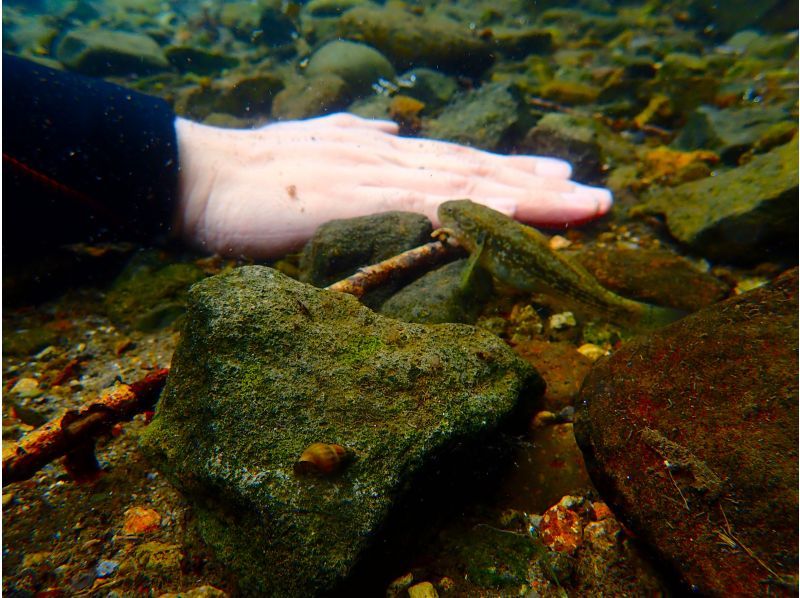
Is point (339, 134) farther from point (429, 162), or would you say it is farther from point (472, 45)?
point (472, 45)

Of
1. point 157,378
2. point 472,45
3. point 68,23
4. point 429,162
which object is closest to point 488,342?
point 157,378

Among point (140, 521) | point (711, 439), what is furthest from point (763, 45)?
point (140, 521)

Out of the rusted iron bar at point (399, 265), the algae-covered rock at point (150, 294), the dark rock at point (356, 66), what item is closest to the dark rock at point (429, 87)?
the dark rock at point (356, 66)

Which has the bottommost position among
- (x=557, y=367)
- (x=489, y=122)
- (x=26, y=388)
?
(x=26, y=388)

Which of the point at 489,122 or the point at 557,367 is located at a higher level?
the point at 489,122

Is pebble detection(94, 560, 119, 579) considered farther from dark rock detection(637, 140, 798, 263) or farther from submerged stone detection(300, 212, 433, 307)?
dark rock detection(637, 140, 798, 263)

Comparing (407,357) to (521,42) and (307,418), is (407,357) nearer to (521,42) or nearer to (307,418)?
(307,418)
